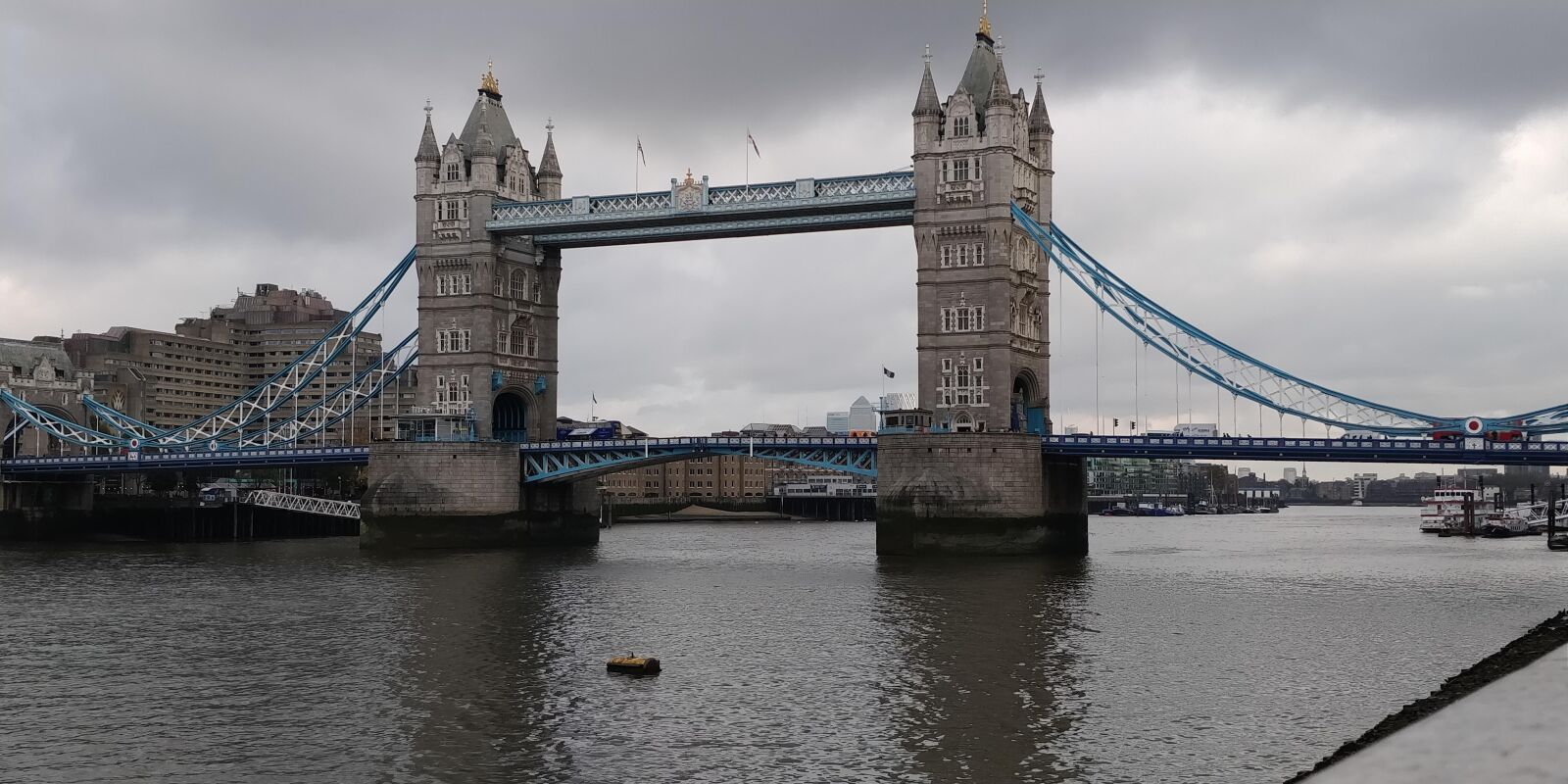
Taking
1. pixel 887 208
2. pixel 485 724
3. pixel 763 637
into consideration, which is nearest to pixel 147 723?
pixel 485 724

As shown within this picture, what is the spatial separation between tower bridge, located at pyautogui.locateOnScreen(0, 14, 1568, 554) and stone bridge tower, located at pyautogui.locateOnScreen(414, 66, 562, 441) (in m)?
0.13

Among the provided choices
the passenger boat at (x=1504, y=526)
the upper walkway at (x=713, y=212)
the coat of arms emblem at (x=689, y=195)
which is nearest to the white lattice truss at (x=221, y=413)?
the upper walkway at (x=713, y=212)

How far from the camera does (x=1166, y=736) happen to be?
25.8 metres

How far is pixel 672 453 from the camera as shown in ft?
265

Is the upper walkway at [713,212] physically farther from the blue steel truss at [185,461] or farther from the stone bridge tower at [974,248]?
the blue steel truss at [185,461]

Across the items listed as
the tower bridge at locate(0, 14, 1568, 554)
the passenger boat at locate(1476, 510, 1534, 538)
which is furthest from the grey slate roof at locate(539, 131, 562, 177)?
the passenger boat at locate(1476, 510, 1534, 538)

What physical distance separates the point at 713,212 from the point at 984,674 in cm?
5012

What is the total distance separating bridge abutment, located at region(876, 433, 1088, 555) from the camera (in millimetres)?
69062

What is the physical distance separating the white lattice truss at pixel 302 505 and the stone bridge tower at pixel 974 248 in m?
53.0

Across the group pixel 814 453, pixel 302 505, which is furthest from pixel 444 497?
pixel 302 505

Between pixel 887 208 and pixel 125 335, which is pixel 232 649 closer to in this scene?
pixel 887 208

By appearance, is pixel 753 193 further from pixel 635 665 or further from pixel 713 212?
pixel 635 665

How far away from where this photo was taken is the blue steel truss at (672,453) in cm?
7656

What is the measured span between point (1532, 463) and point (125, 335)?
17630 centimetres
